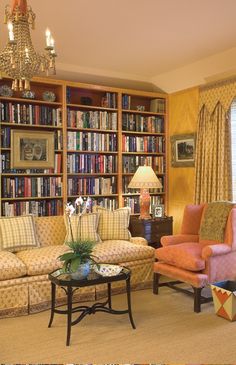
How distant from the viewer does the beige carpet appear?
9.02 feet

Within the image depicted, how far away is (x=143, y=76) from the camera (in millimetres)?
5844

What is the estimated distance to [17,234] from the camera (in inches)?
161

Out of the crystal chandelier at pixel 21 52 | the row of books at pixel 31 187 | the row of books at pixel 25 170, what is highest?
the crystal chandelier at pixel 21 52

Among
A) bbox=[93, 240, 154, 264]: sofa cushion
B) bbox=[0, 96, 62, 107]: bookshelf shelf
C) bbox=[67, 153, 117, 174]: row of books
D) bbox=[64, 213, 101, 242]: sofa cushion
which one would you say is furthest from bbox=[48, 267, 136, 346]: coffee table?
bbox=[0, 96, 62, 107]: bookshelf shelf

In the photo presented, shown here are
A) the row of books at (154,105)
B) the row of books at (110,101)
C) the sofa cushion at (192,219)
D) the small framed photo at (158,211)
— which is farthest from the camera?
the row of books at (154,105)

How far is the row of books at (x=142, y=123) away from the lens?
573 cm

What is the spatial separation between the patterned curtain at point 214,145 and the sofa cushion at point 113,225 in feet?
4.07

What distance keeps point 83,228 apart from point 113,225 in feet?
1.39

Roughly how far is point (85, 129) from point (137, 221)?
1.48 meters

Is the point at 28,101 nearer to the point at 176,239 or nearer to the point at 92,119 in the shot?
the point at 92,119

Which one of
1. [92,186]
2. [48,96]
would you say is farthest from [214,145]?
[48,96]

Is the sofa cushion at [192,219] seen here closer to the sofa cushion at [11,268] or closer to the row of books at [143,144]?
the row of books at [143,144]

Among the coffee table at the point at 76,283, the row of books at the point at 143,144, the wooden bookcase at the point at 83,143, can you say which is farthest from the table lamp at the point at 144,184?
the coffee table at the point at 76,283

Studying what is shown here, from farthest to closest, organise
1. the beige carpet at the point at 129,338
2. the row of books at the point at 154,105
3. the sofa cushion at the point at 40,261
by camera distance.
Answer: the row of books at the point at 154,105 → the sofa cushion at the point at 40,261 → the beige carpet at the point at 129,338
